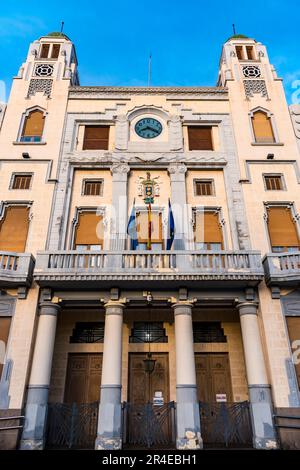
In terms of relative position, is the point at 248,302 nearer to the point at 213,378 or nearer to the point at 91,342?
the point at 213,378

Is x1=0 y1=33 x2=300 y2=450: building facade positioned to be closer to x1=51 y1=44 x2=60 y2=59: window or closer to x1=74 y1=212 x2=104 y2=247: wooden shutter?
x1=74 y1=212 x2=104 y2=247: wooden shutter

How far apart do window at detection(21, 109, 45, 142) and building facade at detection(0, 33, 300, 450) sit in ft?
0.39

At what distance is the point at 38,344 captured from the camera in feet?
45.2

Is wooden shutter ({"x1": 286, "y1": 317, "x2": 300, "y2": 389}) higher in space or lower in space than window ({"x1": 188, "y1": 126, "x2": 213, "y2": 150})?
lower

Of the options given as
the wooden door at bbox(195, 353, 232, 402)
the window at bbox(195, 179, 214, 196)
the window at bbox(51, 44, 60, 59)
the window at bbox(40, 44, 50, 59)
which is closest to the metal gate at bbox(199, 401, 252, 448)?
the wooden door at bbox(195, 353, 232, 402)

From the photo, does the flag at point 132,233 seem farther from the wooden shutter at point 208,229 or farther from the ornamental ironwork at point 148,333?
the ornamental ironwork at point 148,333

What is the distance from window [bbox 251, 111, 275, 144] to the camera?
67.1 feet

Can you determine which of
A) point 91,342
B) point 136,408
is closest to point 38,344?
point 91,342

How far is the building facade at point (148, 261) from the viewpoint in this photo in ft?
43.5

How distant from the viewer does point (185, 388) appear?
13.0 m

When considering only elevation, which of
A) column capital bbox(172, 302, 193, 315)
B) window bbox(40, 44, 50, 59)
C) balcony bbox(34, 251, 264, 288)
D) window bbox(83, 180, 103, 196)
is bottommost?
column capital bbox(172, 302, 193, 315)

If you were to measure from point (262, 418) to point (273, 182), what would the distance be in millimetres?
12134

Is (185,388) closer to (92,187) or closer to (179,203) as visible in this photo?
(179,203)

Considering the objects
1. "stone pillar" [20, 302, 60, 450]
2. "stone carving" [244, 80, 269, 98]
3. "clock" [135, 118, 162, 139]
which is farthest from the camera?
"stone carving" [244, 80, 269, 98]
